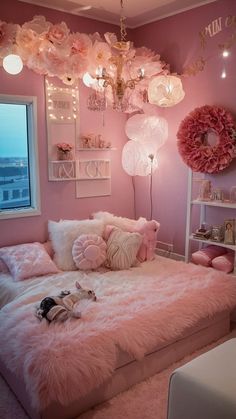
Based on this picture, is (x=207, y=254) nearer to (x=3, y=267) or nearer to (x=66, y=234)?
(x=66, y=234)

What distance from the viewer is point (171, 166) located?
11.5 feet

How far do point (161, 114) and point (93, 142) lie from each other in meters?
0.73

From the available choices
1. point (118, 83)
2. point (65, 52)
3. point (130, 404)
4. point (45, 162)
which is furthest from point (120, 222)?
point (130, 404)

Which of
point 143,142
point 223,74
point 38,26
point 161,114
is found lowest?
point 143,142

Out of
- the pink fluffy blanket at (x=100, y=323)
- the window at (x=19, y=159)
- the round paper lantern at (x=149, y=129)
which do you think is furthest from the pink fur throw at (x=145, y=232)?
the window at (x=19, y=159)

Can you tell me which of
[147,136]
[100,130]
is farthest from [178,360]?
[100,130]

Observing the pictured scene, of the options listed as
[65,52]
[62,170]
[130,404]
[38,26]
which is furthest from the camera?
[62,170]

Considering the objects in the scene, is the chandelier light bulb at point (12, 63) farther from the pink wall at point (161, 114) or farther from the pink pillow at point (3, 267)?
the pink pillow at point (3, 267)

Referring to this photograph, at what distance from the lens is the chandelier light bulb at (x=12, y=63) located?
109 inches

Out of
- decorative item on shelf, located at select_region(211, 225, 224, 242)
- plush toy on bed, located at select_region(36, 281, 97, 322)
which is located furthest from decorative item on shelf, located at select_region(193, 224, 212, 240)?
plush toy on bed, located at select_region(36, 281, 97, 322)

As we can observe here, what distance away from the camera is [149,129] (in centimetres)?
326

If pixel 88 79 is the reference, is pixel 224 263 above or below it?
below

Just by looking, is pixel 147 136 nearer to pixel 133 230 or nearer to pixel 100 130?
pixel 100 130

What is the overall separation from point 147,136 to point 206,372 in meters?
2.17
